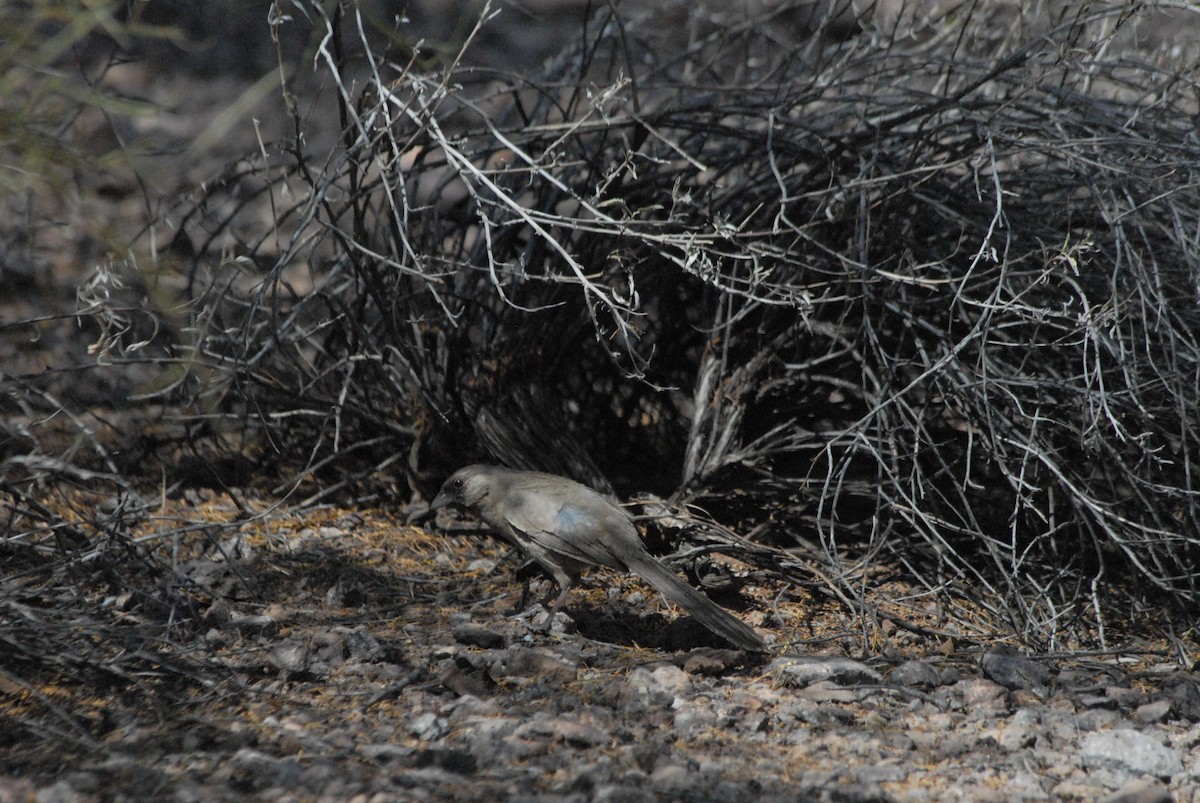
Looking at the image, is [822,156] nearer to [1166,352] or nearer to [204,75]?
[1166,352]

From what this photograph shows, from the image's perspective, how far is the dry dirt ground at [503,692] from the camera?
2.69m

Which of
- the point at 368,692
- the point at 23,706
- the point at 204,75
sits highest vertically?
the point at 204,75

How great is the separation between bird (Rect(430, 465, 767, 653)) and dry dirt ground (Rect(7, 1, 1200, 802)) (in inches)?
7.3

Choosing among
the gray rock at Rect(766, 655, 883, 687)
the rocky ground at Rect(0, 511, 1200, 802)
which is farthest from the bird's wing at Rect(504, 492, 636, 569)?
the gray rock at Rect(766, 655, 883, 687)

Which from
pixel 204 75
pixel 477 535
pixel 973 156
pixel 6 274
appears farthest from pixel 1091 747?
pixel 204 75

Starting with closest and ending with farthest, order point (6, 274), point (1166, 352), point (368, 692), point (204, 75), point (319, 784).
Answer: point (319, 784) → point (368, 692) → point (1166, 352) → point (6, 274) → point (204, 75)

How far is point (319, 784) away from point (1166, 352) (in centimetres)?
279

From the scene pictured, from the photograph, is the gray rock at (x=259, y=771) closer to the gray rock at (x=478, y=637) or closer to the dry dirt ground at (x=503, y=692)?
the dry dirt ground at (x=503, y=692)

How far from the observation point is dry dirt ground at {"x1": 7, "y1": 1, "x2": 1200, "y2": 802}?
269cm

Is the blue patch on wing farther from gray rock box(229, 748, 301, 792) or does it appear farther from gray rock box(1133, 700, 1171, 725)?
gray rock box(1133, 700, 1171, 725)

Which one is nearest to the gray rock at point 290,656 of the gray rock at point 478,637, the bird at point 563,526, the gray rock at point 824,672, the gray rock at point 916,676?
the gray rock at point 478,637

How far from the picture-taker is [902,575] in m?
4.22

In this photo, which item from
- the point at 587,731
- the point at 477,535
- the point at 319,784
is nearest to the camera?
the point at 319,784

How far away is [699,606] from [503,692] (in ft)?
2.27
